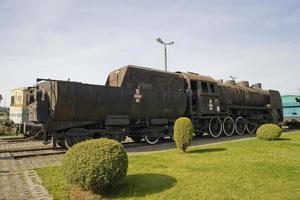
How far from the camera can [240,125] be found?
20469 mm

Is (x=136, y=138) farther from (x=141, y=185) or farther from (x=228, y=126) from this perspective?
(x=141, y=185)

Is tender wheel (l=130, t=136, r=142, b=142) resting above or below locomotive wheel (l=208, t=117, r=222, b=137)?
below

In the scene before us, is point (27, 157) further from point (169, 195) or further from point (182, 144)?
point (169, 195)

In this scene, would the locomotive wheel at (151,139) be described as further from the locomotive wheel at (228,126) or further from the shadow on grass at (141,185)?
the shadow on grass at (141,185)

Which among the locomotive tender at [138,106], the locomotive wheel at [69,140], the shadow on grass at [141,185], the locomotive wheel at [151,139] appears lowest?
the shadow on grass at [141,185]

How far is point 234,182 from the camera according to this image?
650cm

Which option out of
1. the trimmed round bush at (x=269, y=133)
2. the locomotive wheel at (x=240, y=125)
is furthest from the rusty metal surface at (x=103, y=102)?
the locomotive wheel at (x=240, y=125)

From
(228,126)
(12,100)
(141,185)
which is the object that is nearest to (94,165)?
(141,185)

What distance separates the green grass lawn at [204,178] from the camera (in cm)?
576

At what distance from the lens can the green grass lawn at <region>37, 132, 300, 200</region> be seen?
227 inches

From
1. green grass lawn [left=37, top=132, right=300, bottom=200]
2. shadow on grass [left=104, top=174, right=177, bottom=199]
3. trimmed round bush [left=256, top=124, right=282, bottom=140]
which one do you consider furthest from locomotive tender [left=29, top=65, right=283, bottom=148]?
shadow on grass [left=104, top=174, right=177, bottom=199]

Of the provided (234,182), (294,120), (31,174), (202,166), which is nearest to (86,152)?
(31,174)

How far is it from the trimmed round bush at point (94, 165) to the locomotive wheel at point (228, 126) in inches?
562

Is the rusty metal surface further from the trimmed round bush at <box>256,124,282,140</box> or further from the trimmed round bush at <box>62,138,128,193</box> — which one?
the trimmed round bush at <box>62,138,128,193</box>
